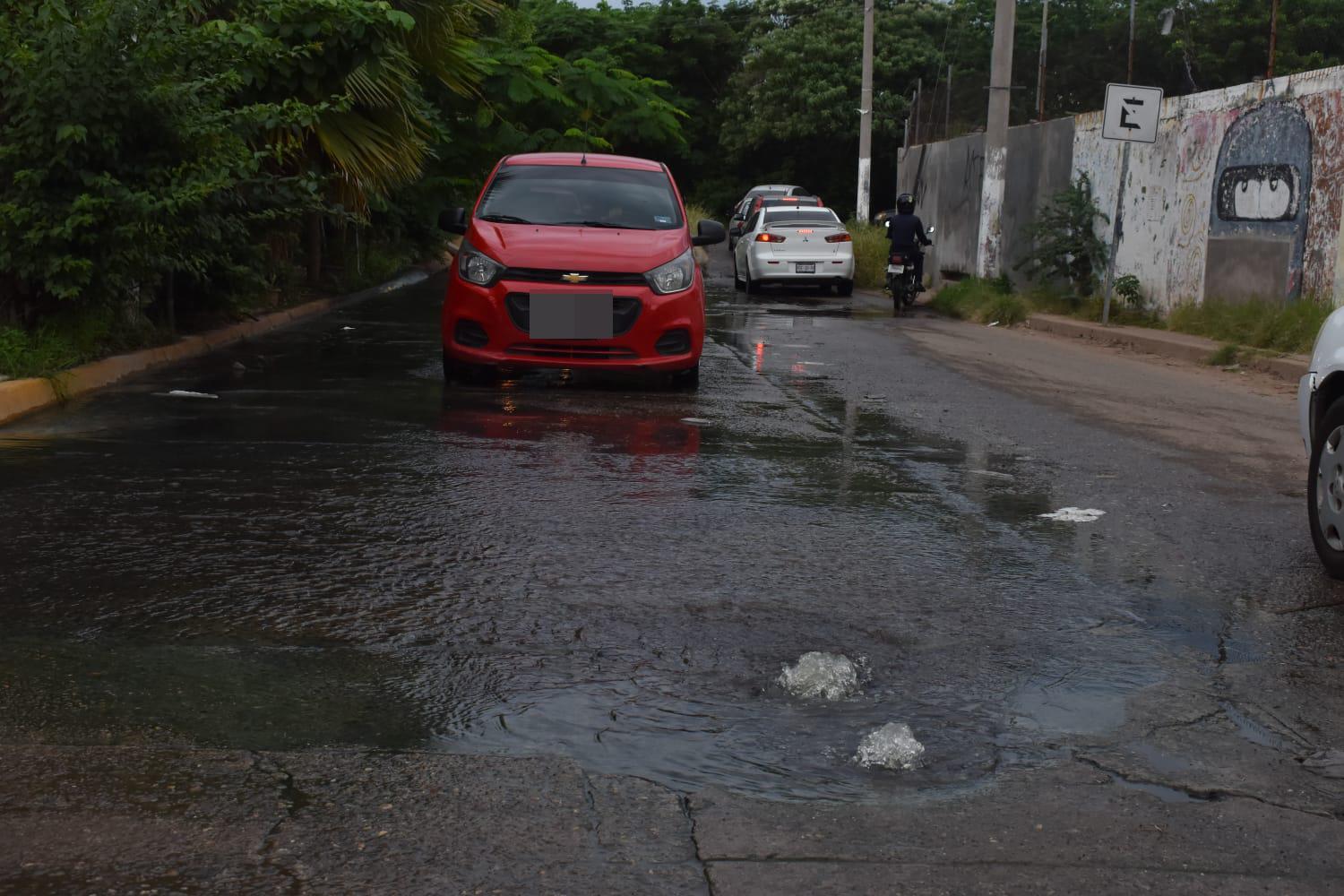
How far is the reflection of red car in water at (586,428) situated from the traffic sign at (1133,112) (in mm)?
9498

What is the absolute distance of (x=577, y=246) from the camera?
34.2 feet

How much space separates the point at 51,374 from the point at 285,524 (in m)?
4.41

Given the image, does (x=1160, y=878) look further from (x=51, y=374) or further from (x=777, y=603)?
(x=51, y=374)

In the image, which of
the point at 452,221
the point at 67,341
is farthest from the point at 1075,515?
the point at 67,341

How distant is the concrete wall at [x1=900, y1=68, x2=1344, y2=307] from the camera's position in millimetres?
15070

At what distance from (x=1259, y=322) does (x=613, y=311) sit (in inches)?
320

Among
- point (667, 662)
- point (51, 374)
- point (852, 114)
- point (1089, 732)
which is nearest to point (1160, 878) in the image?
point (1089, 732)

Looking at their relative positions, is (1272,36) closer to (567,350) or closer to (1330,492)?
(567,350)

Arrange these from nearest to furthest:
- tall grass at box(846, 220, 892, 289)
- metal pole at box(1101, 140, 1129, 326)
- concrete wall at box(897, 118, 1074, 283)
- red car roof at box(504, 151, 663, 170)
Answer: red car roof at box(504, 151, 663, 170) < metal pole at box(1101, 140, 1129, 326) < concrete wall at box(897, 118, 1074, 283) < tall grass at box(846, 220, 892, 289)

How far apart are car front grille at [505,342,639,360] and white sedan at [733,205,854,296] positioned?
14.4 meters

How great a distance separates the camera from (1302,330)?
47.7ft

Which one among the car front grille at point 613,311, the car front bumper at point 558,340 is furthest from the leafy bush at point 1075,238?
the car front grille at point 613,311

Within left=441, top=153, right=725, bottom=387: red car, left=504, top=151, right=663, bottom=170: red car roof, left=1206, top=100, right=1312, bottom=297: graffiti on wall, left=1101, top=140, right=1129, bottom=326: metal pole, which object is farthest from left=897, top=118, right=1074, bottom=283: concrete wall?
left=441, top=153, right=725, bottom=387: red car

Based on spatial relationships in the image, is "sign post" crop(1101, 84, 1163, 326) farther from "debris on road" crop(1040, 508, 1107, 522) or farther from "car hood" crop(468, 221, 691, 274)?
"debris on road" crop(1040, 508, 1107, 522)
